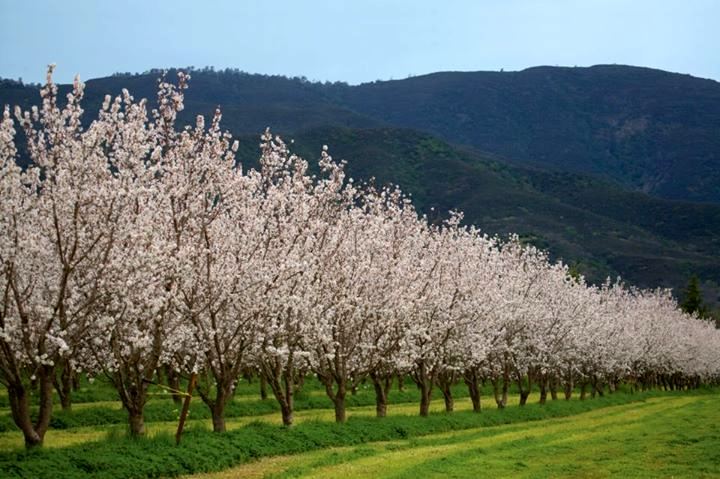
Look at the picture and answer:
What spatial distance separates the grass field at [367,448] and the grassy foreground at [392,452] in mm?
37

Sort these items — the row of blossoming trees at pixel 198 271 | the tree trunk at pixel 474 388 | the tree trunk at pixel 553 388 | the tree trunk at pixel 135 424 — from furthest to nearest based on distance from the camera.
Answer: the tree trunk at pixel 553 388 → the tree trunk at pixel 474 388 → the tree trunk at pixel 135 424 → the row of blossoming trees at pixel 198 271

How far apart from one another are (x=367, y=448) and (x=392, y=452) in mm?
973

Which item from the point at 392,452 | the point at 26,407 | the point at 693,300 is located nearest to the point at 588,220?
the point at 693,300

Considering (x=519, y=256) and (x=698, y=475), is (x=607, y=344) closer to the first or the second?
(x=519, y=256)

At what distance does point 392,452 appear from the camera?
93.1 feet

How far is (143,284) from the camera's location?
20625mm

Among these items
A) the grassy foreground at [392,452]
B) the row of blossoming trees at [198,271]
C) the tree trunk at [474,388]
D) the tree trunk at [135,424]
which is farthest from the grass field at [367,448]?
the tree trunk at [474,388]

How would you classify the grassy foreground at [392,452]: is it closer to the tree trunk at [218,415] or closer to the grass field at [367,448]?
the grass field at [367,448]

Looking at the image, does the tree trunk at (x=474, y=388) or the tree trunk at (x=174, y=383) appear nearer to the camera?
the tree trunk at (x=174, y=383)

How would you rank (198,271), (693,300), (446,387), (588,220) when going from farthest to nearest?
(588,220), (693,300), (446,387), (198,271)

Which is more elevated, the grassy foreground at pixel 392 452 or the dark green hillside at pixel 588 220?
the dark green hillside at pixel 588 220

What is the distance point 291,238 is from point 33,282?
367 inches

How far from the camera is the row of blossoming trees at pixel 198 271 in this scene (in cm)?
1941

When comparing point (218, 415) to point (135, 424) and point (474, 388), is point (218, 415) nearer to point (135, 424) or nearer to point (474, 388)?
point (135, 424)
